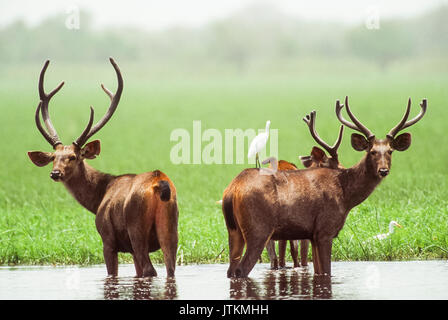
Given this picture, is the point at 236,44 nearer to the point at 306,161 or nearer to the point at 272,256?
the point at 306,161

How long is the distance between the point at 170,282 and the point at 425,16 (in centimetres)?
14772

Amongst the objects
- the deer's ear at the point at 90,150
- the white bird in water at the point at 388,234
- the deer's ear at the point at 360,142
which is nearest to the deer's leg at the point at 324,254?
the deer's ear at the point at 360,142

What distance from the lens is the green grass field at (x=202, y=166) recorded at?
45.2ft

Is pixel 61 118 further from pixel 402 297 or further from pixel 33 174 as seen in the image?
pixel 402 297

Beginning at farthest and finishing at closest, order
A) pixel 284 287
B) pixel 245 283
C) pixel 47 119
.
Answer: pixel 47 119 → pixel 245 283 → pixel 284 287

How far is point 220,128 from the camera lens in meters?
42.3

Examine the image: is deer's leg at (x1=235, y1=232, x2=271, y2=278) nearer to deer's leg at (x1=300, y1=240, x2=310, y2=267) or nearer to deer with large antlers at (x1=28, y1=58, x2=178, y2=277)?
deer with large antlers at (x1=28, y1=58, x2=178, y2=277)

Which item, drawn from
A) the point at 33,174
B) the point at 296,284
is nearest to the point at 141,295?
the point at 296,284

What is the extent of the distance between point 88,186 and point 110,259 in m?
1.10

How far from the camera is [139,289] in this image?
991 centimetres

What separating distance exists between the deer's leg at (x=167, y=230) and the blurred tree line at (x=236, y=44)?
3900 inches

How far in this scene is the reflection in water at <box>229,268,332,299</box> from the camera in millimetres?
9314

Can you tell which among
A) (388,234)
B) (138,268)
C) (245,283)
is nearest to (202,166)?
(388,234)

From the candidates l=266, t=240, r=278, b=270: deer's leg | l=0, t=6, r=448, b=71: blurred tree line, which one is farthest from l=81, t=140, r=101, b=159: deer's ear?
l=0, t=6, r=448, b=71: blurred tree line
